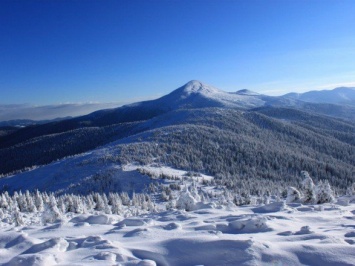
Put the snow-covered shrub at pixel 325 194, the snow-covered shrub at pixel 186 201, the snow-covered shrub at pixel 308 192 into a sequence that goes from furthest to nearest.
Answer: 1. the snow-covered shrub at pixel 186 201
2. the snow-covered shrub at pixel 308 192
3. the snow-covered shrub at pixel 325 194

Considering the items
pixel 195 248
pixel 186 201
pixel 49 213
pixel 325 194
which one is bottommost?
pixel 186 201

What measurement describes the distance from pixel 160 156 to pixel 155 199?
71.1 metres

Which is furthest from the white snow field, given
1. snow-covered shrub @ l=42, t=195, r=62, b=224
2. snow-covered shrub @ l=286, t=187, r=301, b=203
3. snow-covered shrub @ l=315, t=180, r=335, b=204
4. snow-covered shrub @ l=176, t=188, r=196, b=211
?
snow-covered shrub @ l=176, t=188, r=196, b=211

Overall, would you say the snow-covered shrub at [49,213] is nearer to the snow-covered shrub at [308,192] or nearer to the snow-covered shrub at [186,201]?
the snow-covered shrub at [186,201]

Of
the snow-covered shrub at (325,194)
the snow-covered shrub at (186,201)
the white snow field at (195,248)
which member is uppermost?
the white snow field at (195,248)

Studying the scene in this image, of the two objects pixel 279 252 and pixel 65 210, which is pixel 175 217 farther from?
pixel 65 210

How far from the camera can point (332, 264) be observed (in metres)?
10.6

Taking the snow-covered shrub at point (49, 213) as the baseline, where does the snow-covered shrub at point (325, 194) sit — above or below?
above

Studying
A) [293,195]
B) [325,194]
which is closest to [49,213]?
[293,195]

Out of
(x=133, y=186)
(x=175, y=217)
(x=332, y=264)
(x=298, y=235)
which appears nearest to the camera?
(x=332, y=264)

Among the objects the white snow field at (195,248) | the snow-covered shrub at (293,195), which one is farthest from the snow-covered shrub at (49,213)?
the snow-covered shrub at (293,195)

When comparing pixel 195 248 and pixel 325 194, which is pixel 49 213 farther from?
pixel 325 194

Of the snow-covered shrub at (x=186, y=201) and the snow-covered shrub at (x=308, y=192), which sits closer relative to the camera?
the snow-covered shrub at (x=308, y=192)

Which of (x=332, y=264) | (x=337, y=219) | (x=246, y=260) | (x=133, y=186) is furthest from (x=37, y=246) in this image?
(x=133, y=186)
